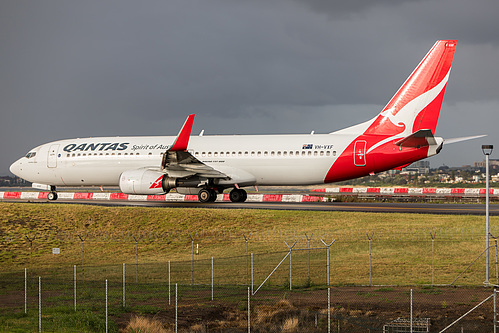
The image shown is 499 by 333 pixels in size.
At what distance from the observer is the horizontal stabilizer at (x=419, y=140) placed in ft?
111

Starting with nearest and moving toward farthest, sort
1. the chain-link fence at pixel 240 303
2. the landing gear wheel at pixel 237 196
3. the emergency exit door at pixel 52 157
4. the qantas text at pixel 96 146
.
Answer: the chain-link fence at pixel 240 303 → the qantas text at pixel 96 146 → the landing gear wheel at pixel 237 196 → the emergency exit door at pixel 52 157

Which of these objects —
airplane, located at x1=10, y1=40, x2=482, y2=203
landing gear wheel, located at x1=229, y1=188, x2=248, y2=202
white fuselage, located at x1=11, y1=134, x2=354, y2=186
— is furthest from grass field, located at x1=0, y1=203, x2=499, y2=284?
landing gear wheel, located at x1=229, y1=188, x2=248, y2=202

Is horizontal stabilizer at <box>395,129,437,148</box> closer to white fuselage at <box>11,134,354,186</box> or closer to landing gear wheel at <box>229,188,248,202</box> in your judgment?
white fuselage at <box>11,134,354,186</box>

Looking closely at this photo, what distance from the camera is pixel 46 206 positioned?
129 ft

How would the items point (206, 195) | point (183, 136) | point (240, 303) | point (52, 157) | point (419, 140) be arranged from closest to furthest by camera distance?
point (240, 303), point (419, 140), point (183, 136), point (206, 195), point (52, 157)

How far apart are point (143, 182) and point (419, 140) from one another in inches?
673

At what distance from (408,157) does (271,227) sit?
31.1ft

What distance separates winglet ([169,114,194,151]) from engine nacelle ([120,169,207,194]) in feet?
9.65

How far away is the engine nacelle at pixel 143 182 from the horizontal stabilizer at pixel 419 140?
14.9 m

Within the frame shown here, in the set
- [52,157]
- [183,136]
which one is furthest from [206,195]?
[52,157]

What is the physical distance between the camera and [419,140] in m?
34.8

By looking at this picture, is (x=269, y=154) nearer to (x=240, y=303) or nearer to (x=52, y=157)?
(x=52, y=157)

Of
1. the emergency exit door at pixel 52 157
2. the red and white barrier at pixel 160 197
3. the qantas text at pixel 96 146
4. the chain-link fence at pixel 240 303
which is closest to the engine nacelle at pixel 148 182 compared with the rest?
the qantas text at pixel 96 146

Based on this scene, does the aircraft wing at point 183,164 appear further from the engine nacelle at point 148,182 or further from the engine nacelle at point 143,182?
the engine nacelle at point 143,182
